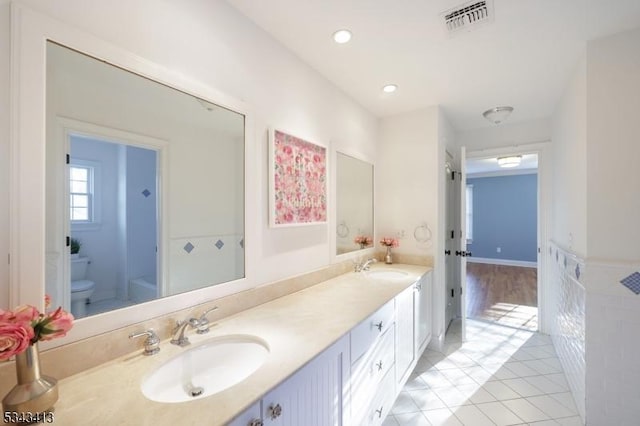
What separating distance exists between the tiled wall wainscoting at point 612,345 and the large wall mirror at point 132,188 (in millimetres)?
2070

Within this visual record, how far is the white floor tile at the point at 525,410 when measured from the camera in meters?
1.81

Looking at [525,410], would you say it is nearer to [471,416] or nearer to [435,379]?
[471,416]

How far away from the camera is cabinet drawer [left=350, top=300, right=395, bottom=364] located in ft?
4.38

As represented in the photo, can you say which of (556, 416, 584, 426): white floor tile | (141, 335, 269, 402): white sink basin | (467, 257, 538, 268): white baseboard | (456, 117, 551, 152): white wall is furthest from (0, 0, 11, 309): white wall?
(467, 257, 538, 268): white baseboard

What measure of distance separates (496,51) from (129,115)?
2.10 metres

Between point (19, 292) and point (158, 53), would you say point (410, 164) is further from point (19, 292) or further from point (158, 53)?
point (19, 292)

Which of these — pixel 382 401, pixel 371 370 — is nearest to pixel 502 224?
pixel 382 401

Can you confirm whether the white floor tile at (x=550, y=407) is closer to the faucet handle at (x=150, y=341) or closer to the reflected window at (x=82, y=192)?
the faucet handle at (x=150, y=341)

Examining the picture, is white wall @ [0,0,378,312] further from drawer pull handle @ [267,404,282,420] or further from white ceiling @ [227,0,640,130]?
drawer pull handle @ [267,404,282,420]

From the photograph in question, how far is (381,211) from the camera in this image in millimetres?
2990

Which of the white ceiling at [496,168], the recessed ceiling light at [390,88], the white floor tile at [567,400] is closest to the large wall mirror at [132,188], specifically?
the recessed ceiling light at [390,88]

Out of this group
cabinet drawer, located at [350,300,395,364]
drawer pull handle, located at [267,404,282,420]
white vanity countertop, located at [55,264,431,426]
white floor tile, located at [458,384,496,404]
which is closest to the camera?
white vanity countertop, located at [55,264,431,426]

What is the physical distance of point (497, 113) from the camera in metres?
2.78

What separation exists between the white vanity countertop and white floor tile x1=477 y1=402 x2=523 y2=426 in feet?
3.42
